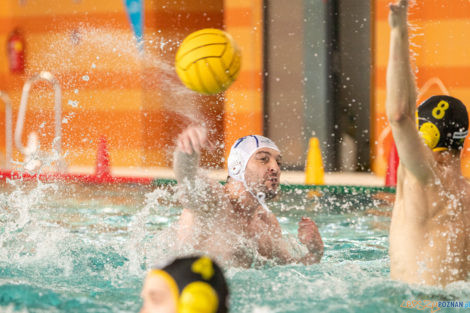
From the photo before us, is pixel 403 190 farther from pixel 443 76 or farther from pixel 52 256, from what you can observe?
pixel 443 76

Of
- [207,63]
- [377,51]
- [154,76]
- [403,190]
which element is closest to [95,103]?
[154,76]

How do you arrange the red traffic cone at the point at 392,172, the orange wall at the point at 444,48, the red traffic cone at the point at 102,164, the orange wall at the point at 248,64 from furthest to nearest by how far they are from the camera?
the orange wall at the point at 248,64 → the orange wall at the point at 444,48 → the red traffic cone at the point at 102,164 → the red traffic cone at the point at 392,172

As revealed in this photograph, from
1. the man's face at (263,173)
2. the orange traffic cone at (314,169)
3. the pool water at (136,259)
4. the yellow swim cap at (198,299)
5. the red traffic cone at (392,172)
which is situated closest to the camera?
the yellow swim cap at (198,299)

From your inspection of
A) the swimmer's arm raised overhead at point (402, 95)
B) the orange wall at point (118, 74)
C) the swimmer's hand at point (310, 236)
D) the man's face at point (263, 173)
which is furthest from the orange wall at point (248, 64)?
the swimmer's arm raised overhead at point (402, 95)

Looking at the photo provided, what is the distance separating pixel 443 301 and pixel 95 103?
344 inches

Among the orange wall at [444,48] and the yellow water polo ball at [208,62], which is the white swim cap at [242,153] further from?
the orange wall at [444,48]

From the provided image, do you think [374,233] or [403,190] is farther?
[374,233]

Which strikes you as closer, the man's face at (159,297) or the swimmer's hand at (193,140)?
the man's face at (159,297)

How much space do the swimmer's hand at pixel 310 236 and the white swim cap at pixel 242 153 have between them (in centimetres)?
A: 40

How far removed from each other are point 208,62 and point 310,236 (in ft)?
3.55

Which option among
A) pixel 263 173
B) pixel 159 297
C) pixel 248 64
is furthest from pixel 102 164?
pixel 159 297

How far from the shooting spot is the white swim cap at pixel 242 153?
12.0ft

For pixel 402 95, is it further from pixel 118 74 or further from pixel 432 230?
pixel 118 74

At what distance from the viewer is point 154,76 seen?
1152 centimetres
